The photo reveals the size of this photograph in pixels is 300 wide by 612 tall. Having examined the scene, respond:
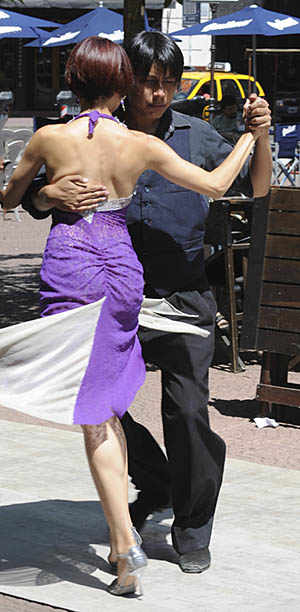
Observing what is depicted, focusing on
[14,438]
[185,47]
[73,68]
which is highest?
[73,68]

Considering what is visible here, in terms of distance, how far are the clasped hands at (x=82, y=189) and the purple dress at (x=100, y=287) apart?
0.16 ft

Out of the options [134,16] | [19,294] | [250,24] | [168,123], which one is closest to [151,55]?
[168,123]

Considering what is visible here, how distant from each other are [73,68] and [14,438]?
289 centimetres

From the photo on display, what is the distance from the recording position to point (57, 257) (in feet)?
12.9

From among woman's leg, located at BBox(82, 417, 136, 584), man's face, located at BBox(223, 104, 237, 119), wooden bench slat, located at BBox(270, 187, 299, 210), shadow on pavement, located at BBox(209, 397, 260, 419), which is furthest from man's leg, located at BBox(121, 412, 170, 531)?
man's face, located at BBox(223, 104, 237, 119)

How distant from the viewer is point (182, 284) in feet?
14.2

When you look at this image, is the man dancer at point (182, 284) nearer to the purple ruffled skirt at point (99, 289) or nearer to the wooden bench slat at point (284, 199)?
the purple ruffled skirt at point (99, 289)

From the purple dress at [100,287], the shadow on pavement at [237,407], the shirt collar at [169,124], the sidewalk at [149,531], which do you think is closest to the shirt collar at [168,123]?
the shirt collar at [169,124]

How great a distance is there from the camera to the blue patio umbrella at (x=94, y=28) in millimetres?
20688

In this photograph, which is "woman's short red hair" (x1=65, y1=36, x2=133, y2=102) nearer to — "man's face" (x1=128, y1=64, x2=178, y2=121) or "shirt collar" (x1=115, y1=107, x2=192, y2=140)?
"man's face" (x1=128, y1=64, x2=178, y2=121)

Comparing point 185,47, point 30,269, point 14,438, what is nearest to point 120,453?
point 14,438

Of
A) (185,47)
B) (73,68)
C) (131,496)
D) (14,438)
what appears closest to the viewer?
(73,68)

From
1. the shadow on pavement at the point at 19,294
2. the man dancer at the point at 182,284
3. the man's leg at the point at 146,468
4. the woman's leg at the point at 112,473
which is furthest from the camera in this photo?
the shadow on pavement at the point at 19,294

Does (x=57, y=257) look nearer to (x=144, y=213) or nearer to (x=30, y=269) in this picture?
(x=144, y=213)
